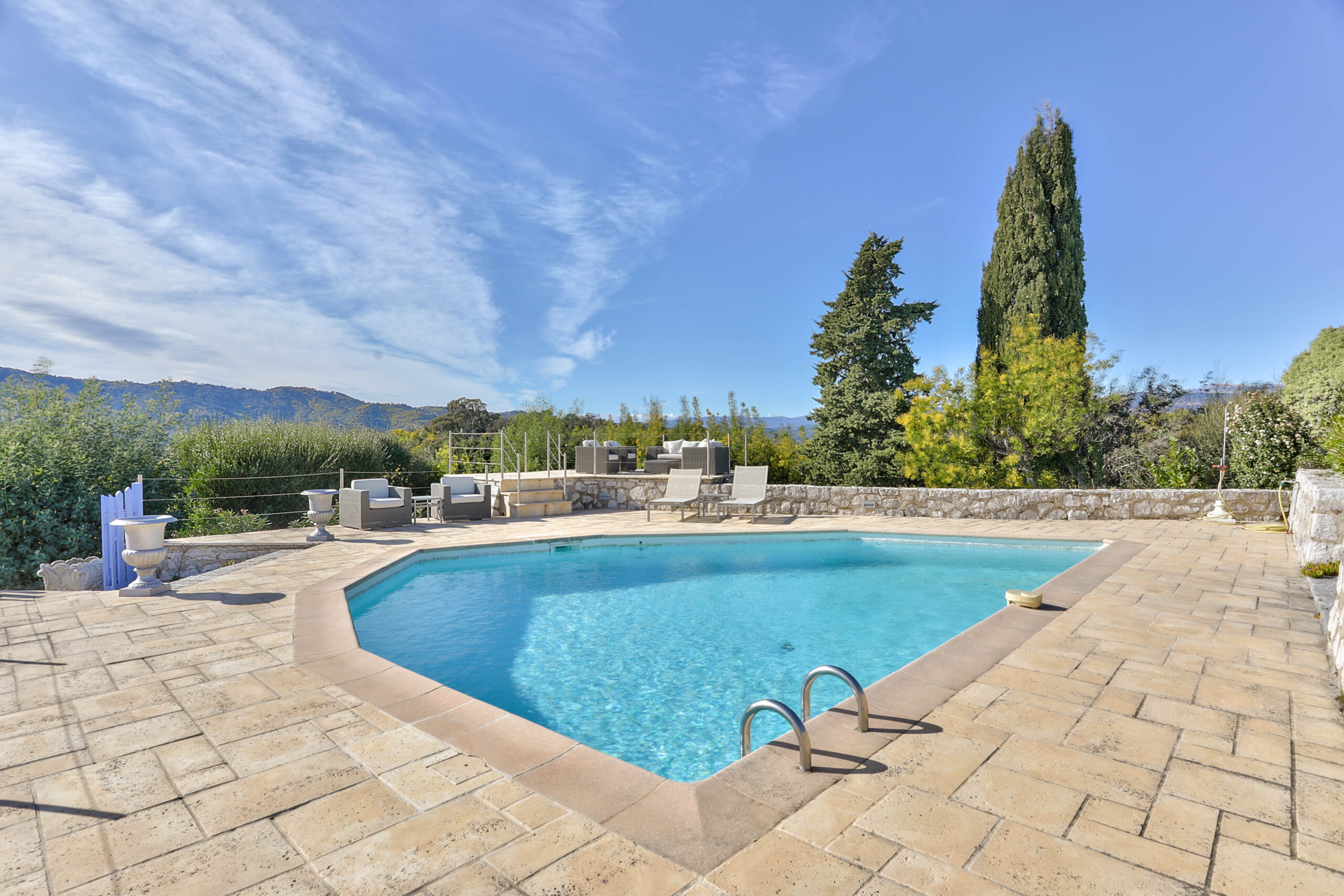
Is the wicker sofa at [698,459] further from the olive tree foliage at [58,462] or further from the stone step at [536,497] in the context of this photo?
the olive tree foliage at [58,462]

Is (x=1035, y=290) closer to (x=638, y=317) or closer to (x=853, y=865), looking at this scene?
(x=638, y=317)

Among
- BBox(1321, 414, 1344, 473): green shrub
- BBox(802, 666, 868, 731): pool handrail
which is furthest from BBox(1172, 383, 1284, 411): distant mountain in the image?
BBox(802, 666, 868, 731): pool handrail

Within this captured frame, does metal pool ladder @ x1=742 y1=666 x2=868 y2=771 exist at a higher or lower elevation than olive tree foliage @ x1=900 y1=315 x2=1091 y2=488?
lower

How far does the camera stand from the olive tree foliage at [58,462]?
7.95 metres

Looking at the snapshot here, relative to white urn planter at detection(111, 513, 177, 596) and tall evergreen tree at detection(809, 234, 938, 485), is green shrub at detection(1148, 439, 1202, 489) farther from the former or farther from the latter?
white urn planter at detection(111, 513, 177, 596)

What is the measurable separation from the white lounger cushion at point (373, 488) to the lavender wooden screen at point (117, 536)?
8.08 feet

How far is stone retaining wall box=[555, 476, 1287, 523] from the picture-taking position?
877 centimetres

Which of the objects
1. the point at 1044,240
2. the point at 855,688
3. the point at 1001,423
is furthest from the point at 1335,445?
the point at 1044,240

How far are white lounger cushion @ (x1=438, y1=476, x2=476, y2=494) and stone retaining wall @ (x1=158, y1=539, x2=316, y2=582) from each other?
10.5 feet

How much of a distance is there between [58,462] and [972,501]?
13958 mm

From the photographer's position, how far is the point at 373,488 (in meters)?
8.96

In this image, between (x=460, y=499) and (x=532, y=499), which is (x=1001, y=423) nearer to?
(x=532, y=499)

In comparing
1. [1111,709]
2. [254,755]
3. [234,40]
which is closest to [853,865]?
[1111,709]

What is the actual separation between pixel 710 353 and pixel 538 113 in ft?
42.8
